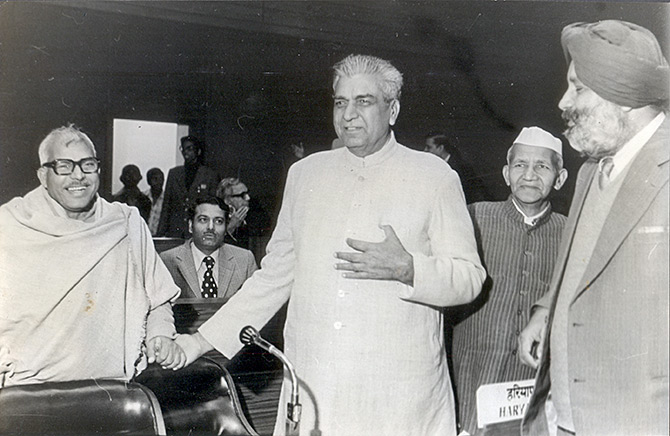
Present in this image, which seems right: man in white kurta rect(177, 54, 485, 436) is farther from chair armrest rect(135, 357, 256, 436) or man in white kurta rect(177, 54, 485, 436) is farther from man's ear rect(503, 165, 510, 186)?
man's ear rect(503, 165, 510, 186)

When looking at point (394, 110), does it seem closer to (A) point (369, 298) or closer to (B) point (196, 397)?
(A) point (369, 298)

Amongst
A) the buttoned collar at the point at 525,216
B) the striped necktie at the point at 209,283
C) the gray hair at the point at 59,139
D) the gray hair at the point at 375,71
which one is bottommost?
the striped necktie at the point at 209,283

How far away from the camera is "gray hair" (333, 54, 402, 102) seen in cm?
234

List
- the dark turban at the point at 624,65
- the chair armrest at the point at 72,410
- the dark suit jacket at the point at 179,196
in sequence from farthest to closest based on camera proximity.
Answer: the dark suit jacket at the point at 179,196, the dark turban at the point at 624,65, the chair armrest at the point at 72,410

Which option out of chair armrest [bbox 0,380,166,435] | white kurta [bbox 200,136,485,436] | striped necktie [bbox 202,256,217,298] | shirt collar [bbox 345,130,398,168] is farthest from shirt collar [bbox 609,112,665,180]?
chair armrest [bbox 0,380,166,435]

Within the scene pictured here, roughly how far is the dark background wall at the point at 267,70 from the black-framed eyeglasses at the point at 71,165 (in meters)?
0.04

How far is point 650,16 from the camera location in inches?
95.4

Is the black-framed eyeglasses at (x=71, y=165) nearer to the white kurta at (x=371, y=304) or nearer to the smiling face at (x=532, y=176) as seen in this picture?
the white kurta at (x=371, y=304)

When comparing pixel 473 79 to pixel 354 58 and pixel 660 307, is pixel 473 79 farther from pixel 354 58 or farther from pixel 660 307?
pixel 660 307

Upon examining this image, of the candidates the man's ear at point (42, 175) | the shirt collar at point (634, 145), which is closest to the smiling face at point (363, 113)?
the shirt collar at point (634, 145)

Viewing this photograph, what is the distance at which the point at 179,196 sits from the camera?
2428 mm

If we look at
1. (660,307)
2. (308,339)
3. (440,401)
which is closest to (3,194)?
(308,339)

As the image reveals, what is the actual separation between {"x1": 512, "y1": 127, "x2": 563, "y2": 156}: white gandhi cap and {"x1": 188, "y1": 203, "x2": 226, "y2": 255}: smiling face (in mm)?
1100

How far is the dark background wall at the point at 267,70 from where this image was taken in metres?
2.36
